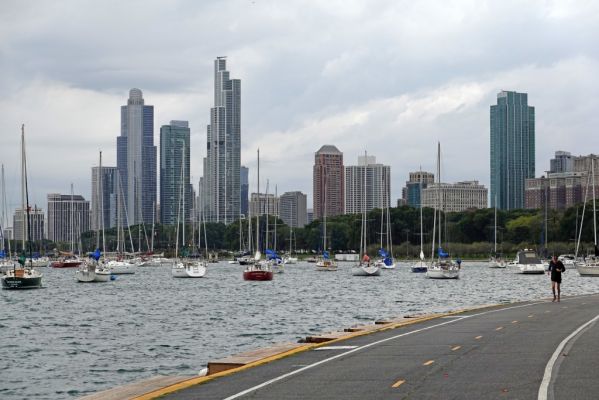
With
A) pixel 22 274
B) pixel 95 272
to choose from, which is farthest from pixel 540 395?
pixel 95 272

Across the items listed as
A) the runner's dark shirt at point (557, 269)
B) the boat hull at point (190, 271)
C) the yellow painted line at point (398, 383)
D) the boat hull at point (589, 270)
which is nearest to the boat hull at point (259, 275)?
the boat hull at point (190, 271)

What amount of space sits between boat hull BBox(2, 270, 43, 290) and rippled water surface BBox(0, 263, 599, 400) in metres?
Answer: 0.85

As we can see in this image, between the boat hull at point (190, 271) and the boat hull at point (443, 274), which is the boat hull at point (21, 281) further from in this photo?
the boat hull at point (443, 274)

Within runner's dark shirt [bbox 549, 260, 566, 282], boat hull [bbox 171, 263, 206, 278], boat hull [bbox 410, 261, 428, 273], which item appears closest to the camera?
runner's dark shirt [bbox 549, 260, 566, 282]

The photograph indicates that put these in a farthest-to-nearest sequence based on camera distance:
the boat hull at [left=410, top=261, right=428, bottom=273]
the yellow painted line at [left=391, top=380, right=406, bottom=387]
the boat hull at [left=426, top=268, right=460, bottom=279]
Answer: the boat hull at [left=410, top=261, right=428, bottom=273] < the boat hull at [left=426, top=268, right=460, bottom=279] < the yellow painted line at [left=391, top=380, right=406, bottom=387]

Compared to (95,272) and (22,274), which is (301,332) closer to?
(22,274)

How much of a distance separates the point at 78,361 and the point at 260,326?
17.7m

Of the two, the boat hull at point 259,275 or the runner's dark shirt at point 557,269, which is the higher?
the runner's dark shirt at point 557,269

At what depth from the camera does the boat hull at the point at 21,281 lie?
97.5 meters

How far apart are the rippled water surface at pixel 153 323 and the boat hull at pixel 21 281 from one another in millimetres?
Result: 850

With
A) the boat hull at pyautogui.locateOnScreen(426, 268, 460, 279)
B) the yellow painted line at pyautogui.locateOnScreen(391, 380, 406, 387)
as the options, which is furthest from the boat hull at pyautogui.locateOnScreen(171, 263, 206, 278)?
the yellow painted line at pyautogui.locateOnScreen(391, 380, 406, 387)

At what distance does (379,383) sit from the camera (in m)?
23.2

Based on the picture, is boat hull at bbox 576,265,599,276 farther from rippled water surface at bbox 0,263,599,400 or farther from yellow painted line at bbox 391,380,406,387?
yellow painted line at bbox 391,380,406,387

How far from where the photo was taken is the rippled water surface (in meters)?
38.2
